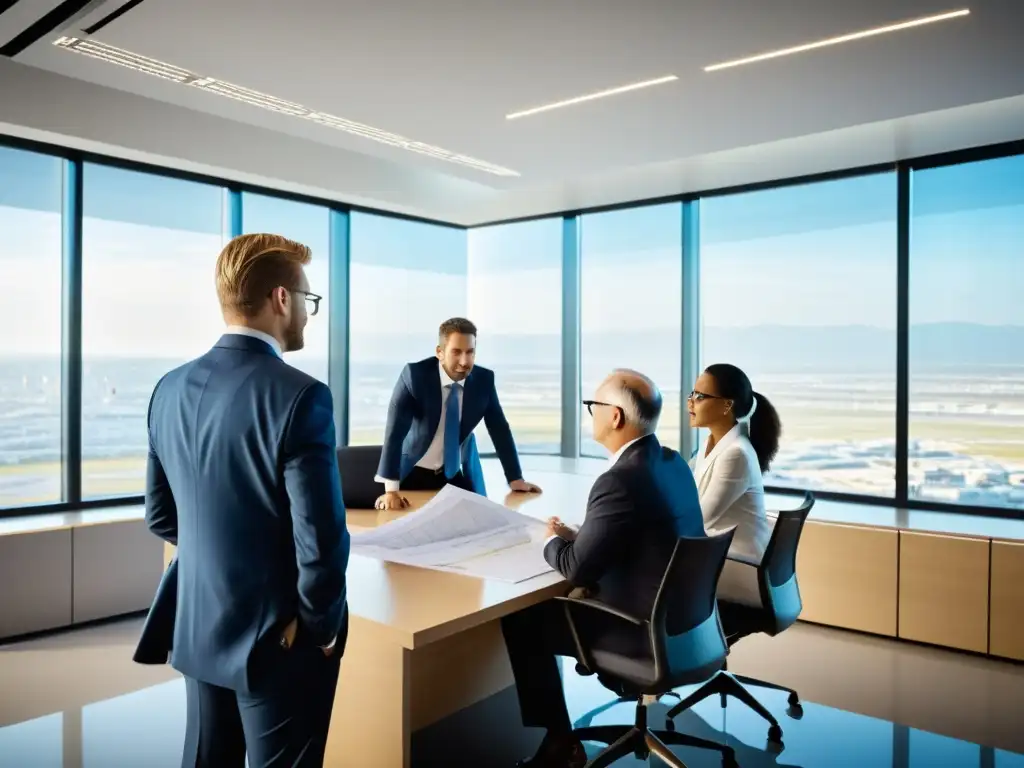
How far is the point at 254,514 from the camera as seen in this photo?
1.66 m

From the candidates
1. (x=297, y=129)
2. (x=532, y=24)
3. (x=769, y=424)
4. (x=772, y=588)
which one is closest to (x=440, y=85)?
(x=532, y=24)

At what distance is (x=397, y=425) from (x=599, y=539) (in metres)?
1.67

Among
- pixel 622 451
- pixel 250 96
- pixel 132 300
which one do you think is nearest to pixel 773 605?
pixel 622 451

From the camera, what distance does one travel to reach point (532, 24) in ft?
10.2

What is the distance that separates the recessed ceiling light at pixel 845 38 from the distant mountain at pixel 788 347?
2669 millimetres

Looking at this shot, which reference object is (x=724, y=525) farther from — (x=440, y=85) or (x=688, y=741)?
(x=440, y=85)

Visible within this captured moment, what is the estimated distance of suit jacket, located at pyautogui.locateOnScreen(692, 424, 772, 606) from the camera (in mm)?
3311

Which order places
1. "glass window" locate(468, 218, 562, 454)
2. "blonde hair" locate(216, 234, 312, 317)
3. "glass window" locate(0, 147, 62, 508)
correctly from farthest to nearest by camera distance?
1. "glass window" locate(468, 218, 562, 454)
2. "glass window" locate(0, 147, 62, 508)
3. "blonde hair" locate(216, 234, 312, 317)

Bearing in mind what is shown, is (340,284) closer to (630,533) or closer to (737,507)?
(737,507)

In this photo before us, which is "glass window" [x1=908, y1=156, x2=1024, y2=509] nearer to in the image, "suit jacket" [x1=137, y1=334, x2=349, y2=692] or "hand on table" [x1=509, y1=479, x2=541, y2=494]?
"hand on table" [x1=509, y1=479, x2=541, y2=494]

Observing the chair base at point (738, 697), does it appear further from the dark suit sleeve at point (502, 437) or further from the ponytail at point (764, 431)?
the dark suit sleeve at point (502, 437)

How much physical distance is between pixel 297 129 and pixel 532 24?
2086 millimetres

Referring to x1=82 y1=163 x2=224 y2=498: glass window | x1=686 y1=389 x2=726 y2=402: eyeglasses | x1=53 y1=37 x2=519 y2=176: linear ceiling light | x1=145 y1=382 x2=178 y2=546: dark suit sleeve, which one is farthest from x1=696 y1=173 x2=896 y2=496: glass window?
x1=145 y1=382 x2=178 y2=546: dark suit sleeve

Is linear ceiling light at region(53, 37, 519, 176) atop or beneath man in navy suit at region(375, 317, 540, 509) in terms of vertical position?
atop
